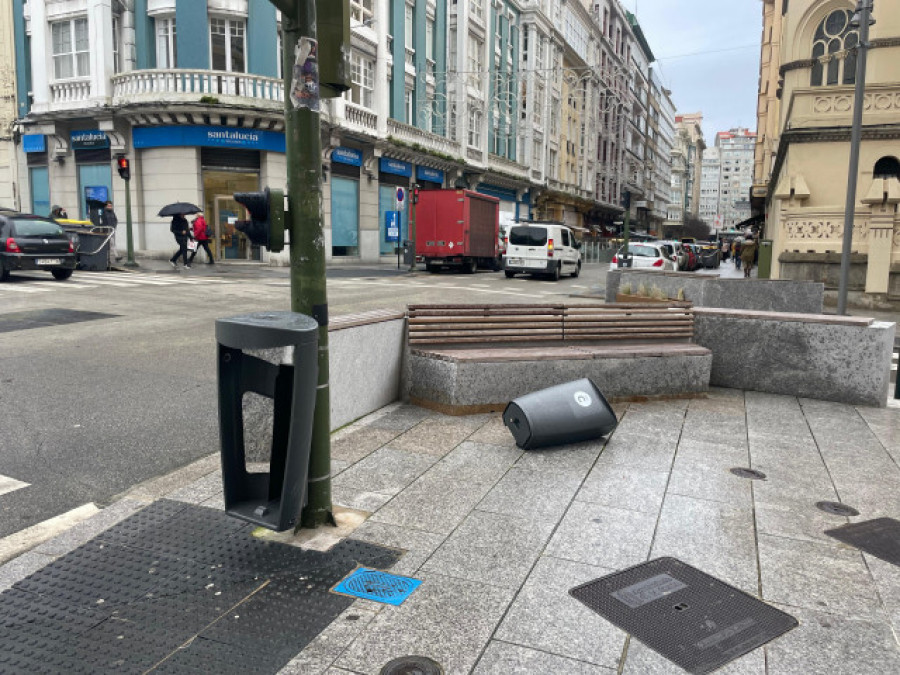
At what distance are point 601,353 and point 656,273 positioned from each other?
787 centimetres

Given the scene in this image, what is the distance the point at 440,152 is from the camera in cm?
3653

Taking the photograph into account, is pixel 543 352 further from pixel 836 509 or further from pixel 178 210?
pixel 178 210

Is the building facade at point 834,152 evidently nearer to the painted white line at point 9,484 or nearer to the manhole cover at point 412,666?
the manhole cover at point 412,666

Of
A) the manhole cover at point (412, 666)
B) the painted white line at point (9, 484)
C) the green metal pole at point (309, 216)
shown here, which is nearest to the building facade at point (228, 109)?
the painted white line at point (9, 484)

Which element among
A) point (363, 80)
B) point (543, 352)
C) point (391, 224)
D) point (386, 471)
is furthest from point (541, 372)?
point (391, 224)

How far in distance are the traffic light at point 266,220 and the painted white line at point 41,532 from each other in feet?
6.12

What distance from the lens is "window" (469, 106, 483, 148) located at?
4153cm

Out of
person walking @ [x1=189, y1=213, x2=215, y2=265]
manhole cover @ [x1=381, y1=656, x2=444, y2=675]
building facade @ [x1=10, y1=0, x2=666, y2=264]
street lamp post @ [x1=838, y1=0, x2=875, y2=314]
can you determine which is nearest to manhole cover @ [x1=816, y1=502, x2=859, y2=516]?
manhole cover @ [x1=381, y1=656, x2=444, y2=675]

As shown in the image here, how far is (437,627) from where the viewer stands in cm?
277

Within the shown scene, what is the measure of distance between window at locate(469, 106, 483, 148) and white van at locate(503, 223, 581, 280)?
736 inches

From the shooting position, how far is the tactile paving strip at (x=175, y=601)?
2549 millimetres

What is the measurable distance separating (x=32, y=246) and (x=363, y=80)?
60.2 ft

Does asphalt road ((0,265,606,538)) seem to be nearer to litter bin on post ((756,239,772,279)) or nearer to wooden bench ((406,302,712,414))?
wooden bench ((406,302,712,414))

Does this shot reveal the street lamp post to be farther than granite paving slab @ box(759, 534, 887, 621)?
Yes
